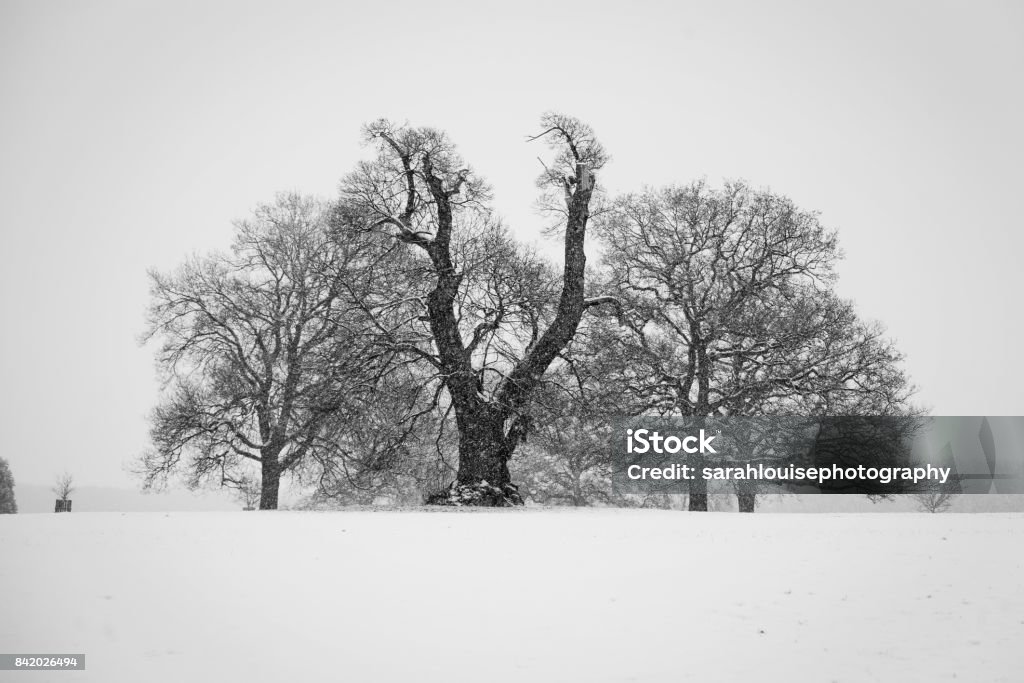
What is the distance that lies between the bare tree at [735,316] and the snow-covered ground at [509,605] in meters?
12.0

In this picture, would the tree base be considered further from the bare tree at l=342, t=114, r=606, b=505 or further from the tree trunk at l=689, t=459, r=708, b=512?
the tree trunk at l=689, t=459, r=708, b=512

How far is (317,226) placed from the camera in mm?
25938

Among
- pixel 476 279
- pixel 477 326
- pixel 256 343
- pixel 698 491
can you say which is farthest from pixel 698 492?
pixel 256 343

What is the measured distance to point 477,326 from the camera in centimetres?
2225

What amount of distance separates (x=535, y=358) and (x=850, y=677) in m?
14.7

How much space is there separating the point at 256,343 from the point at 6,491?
32293mm

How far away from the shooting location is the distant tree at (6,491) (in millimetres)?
43572

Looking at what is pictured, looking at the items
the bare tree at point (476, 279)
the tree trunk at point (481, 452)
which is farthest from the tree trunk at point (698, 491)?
the tree trunk at point (481, 452)

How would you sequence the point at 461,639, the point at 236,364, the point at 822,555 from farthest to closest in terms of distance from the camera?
the point at 236,364 → the point at 822,555 → the point at 461,639

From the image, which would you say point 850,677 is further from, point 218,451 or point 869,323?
point 869,323

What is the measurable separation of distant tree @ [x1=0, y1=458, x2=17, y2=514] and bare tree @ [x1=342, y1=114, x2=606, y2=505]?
A: 35984 mm

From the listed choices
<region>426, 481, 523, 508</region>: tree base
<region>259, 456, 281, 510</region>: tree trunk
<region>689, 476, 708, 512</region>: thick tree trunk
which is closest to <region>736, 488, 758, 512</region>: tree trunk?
<region>689, 476, 708, 512</region>: thick tree trunk

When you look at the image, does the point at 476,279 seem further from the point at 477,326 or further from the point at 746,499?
the point at 746,499

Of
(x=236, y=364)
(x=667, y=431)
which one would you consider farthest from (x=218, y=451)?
(x=667, y=431)
